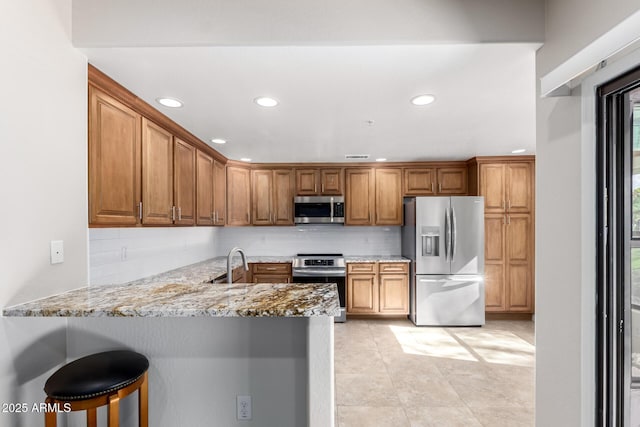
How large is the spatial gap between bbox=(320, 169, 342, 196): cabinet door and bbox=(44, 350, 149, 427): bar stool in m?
3.47

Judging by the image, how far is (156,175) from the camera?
243cm

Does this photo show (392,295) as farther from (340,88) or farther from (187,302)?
(187,302)

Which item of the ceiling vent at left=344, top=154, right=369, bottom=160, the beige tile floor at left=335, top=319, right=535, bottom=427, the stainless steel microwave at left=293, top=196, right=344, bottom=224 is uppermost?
the ceiling vent at left=344, top=154, right=369, bottom=160

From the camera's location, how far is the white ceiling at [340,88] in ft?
5.28

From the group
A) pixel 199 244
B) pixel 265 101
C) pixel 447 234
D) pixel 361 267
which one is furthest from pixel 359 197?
pixel 265 101

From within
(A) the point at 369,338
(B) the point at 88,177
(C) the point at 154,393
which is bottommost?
(A) the point at 369,338

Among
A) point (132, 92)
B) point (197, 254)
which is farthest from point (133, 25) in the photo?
point (197, 254)

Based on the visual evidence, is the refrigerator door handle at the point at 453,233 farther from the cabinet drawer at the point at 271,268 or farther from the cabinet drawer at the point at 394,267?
the cabinet drawer at the point at 271,268

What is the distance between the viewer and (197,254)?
13.3 feet

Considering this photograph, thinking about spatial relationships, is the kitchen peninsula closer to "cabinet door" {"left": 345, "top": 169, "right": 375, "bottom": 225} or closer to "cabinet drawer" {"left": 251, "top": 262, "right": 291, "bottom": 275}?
"cabinet drawer" {"left": 251, "top": 262, "right": 291, "bottom": 275}

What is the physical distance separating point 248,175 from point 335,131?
200cm

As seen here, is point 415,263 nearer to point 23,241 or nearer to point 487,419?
point 487,419

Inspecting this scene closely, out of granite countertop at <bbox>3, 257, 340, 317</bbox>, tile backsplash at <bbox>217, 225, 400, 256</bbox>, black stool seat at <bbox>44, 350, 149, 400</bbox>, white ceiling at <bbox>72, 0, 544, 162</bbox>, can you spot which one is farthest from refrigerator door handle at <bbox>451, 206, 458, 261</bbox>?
black stool seat at <bbox>44, 350, 149, 400</bbox>

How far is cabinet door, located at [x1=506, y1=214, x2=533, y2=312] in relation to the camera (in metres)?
4.18
